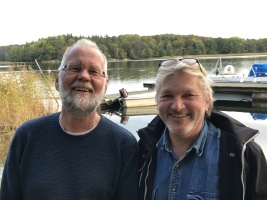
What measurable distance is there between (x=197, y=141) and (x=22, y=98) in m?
7.54

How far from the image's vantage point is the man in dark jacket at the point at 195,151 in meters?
1.86

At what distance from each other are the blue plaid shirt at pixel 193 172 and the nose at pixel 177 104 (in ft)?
0.71

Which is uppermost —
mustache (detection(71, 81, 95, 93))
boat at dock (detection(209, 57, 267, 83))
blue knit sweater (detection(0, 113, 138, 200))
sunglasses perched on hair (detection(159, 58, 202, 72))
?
sunglasses perched on hair (detection(159, 58, 202, 72))

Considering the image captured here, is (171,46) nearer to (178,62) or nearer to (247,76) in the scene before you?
(247,76)

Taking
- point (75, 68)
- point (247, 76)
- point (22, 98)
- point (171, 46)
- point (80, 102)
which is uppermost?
point (171, 46)

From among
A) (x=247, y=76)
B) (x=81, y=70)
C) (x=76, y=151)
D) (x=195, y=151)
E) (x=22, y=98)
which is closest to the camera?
(x=195, y=151)

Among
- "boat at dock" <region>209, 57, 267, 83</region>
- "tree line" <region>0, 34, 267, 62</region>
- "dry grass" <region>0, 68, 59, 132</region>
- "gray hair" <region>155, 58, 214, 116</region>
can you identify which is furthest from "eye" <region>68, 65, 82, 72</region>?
"tree line" <region>0, 34, 267, 62</region>

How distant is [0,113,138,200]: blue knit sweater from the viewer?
2051 mm

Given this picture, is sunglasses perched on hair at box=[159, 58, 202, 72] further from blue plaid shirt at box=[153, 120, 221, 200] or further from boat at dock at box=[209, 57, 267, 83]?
boat at dock at box=[209, 57, 267, 83]

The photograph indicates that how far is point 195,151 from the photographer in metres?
2.00

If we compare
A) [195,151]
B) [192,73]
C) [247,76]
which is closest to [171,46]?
[247,76]

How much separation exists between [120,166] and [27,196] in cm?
61

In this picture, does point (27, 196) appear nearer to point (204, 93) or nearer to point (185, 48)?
point (204, 93)

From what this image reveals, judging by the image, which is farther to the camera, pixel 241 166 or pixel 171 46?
pixel 171 46
